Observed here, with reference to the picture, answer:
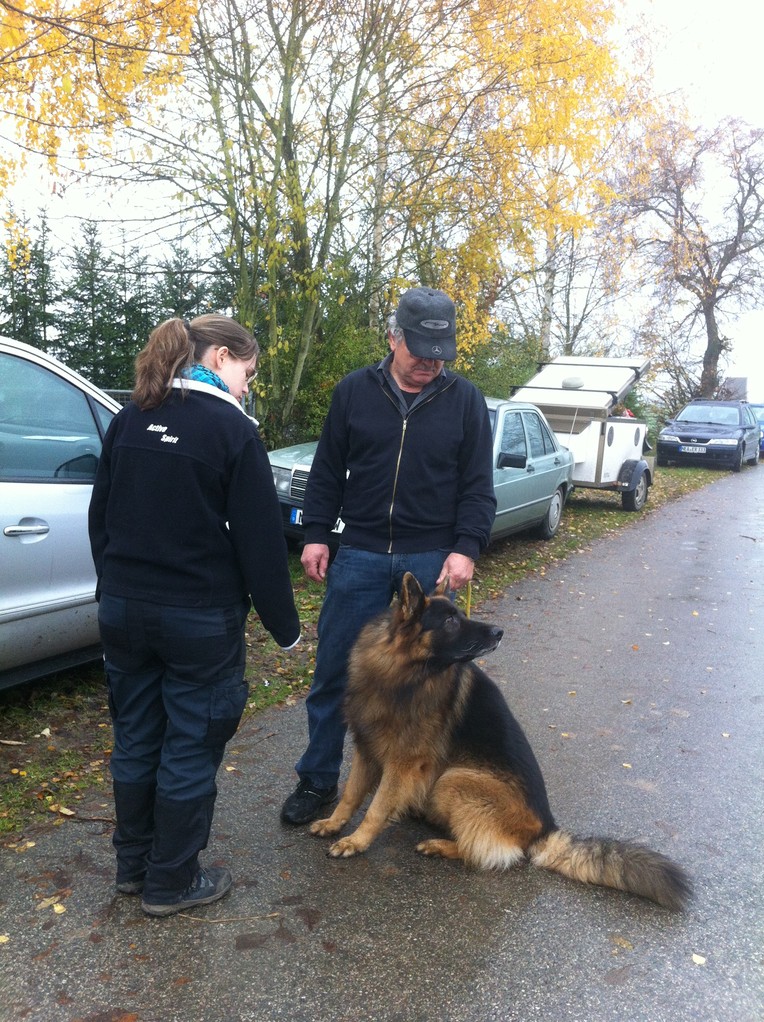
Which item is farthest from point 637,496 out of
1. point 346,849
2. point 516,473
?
point 346,849

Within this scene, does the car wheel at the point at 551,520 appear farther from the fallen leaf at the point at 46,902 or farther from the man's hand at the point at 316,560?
the fallen leaf at the point at 46,902

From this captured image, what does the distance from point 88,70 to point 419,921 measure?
785 centimetres

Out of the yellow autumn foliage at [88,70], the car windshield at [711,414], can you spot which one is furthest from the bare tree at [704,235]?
the yellow autumn foliage at [88,70]

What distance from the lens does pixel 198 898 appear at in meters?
2.97

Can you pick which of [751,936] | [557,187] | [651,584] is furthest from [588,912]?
[557,187]

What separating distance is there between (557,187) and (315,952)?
10.8 m

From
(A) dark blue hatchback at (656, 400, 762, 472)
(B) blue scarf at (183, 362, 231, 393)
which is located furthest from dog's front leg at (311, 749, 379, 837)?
(A) dark blue hatchback at (656, 400, 762, 472)

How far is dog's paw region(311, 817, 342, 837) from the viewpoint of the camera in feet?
11.6

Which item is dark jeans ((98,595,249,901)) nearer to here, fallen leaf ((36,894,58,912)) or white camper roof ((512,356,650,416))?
fallen leaf ((36,894,58,912))

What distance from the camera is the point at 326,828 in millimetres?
3537

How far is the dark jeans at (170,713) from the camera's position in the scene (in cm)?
270

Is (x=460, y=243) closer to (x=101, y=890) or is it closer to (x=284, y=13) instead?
(x=284, y=13)

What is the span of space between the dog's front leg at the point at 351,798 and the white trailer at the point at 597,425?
34.6 ft

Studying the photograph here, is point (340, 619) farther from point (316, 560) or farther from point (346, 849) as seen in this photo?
point (346, 849)
